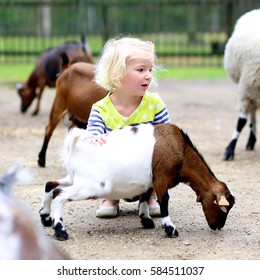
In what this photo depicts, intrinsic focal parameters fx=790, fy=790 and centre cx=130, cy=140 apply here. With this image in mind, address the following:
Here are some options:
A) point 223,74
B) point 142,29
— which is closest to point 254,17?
point 223,74

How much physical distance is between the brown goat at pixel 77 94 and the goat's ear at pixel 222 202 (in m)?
1.83

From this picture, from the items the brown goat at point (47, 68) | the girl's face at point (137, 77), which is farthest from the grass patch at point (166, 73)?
the girl's face at point (137, 77)

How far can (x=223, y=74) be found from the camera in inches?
761

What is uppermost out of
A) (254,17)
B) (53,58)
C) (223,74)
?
(254,17)

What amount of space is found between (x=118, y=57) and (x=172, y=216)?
47.4 inches

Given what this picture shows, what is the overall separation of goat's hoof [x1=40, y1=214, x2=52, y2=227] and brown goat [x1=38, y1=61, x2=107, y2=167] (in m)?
1.55

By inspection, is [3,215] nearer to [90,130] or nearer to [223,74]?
[90,130]

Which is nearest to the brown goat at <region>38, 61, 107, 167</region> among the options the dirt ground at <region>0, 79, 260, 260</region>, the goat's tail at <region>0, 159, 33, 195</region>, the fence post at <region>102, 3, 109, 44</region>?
the dirt ground at <region>0, 79, 260, 260</region>

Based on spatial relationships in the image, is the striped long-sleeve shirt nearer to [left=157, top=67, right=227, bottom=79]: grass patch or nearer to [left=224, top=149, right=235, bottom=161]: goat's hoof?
[left=224, top=149, right=235, bottom=161]: goat's hoof

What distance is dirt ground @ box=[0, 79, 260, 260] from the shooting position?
15.3 ft

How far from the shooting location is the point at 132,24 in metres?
24.2

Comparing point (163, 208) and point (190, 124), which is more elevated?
point (163, 208)

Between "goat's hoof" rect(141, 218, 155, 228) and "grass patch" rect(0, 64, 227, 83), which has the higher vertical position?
"goat's hoof" rect(141, 218, 155, 228)
